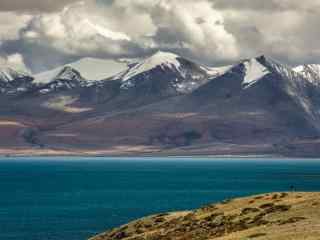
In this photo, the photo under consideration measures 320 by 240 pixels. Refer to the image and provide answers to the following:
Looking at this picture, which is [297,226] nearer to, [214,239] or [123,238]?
[214,239]

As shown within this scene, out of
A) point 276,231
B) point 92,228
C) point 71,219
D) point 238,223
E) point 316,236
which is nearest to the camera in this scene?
point 316,236

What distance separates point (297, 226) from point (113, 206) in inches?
5184

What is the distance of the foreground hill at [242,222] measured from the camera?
62719 mm

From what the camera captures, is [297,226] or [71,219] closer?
[297,226]

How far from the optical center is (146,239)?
255 ft

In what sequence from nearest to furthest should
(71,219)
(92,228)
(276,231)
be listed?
(276,231) < (92,228) < (71,219)

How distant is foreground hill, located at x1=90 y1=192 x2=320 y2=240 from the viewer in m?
62.7

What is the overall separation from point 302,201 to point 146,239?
1606cm

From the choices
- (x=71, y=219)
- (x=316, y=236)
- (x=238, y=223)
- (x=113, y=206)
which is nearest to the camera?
(x=316, y=236)

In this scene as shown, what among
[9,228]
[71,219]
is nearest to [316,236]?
[9,228]

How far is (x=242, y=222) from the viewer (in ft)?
245

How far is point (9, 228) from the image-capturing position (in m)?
144

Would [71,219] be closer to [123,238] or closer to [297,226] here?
[123,238]

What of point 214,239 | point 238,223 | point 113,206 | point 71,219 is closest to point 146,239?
point 238,223
